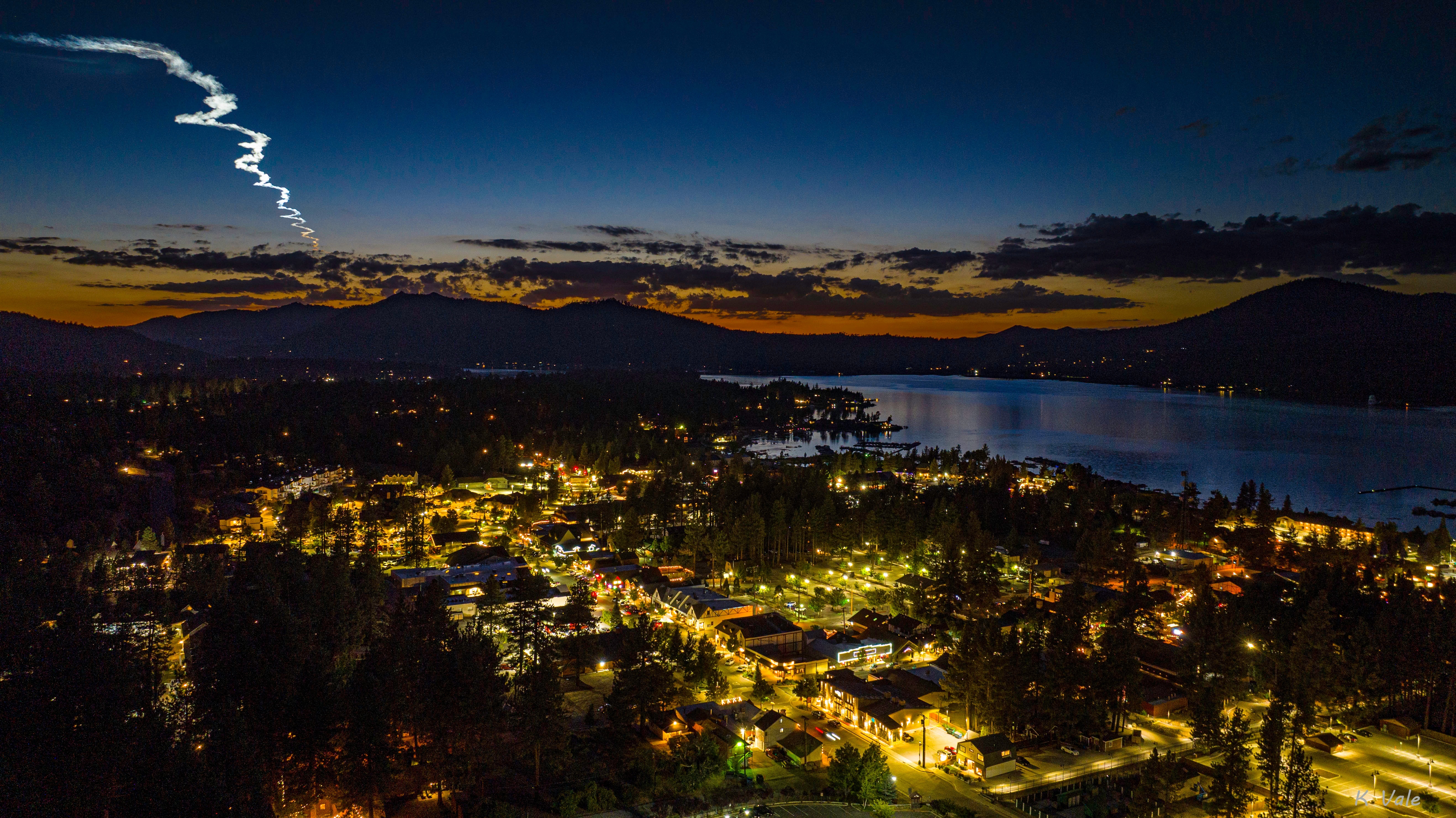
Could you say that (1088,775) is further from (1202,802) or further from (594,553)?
(594,553)

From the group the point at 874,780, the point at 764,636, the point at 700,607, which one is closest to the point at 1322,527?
the point at 764,636

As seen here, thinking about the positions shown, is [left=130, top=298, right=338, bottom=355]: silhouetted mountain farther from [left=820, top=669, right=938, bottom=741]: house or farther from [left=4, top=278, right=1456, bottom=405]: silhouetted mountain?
[left=820, top=669, right=938, bottom=741]: house

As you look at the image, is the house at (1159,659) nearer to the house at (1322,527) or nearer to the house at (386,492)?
the house at (1322,527)

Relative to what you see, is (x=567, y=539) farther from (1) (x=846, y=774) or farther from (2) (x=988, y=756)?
(2) (x=988, y=756)

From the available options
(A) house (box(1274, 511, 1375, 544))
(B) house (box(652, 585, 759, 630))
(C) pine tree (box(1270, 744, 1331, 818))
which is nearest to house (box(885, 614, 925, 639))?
(B) house (box(652, 585, 759, 630))

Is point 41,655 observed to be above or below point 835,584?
above

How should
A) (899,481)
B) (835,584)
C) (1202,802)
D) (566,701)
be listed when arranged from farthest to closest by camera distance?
1. (899,481)
2. (835,584)
3. (566,701)
4. (1202,802)

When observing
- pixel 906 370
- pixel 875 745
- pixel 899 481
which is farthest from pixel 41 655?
pixel 906 370
